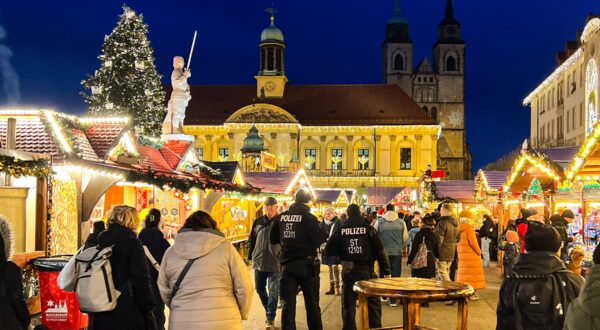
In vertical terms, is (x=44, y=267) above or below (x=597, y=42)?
below

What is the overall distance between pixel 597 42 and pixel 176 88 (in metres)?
21.4

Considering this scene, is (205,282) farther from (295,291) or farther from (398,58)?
(398,58)

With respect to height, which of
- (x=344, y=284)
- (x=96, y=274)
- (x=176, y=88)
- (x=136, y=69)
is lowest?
(x=344, y=284)

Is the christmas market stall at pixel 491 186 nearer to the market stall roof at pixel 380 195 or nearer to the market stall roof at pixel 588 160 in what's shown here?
the market stall roof at pixel 588 160

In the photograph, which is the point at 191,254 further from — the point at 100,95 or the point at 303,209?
the point at 100,95

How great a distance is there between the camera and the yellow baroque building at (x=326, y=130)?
220 feet

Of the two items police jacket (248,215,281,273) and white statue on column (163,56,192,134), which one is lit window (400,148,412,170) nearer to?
white statue on column (163,56,192,134)

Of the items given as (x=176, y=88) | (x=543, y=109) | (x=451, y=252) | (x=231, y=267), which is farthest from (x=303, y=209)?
(x=543, y=109)

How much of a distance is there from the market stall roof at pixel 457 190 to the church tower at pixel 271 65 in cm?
4107

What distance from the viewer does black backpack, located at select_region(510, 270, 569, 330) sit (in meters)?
4.86

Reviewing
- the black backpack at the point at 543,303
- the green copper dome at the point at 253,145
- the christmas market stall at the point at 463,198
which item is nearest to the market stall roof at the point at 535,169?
the christmas market stall at the point at 463,198

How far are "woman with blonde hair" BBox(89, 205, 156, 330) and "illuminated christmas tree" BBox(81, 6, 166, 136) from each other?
3583cm

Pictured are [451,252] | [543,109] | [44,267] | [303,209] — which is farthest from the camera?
[543,109]

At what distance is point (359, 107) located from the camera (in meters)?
69.6
